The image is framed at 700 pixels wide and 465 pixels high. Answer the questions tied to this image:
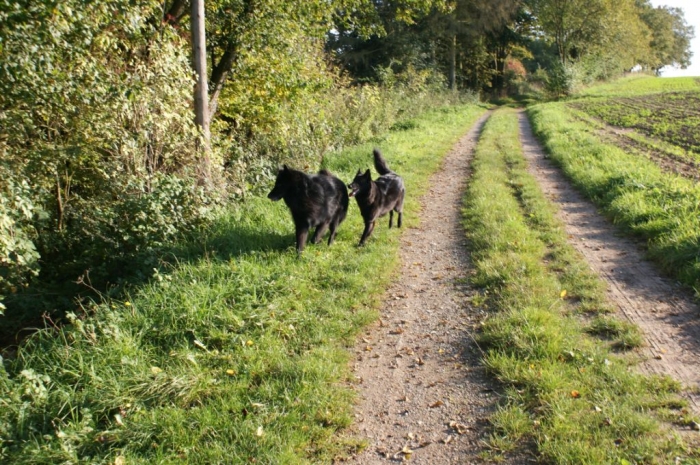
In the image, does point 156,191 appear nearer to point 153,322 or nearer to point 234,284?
point 234,284

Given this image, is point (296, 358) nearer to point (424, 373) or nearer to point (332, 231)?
point (424, 373)

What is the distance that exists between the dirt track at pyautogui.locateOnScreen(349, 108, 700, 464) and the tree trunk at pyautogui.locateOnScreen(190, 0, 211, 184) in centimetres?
381

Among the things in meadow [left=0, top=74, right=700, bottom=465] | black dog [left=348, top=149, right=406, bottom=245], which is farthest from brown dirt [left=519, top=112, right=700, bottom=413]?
black dog [left=348, top=149, right=406, bottom=245]

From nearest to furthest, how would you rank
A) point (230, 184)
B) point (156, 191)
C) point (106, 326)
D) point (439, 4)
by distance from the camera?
point (106, 326) → point (156, 191) → point (230, 184) → point (439, 4)

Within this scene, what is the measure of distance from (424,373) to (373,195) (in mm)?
3463

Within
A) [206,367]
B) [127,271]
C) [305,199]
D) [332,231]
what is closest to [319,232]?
[332,231]

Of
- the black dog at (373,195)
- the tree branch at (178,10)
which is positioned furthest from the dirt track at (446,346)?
the tree branch at (178,10)

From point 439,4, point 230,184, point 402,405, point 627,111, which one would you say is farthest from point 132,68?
point 627,111

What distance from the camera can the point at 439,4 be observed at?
13039mm

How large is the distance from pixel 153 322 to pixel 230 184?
208 inches

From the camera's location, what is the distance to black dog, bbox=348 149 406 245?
706 centimetres

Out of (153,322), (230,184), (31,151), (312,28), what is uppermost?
(312,28)

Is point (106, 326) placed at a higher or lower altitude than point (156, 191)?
lower

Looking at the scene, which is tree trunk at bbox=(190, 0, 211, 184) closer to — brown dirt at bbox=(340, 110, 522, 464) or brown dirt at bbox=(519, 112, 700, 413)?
brown dirt at bbox=(340, 110, 522, 464)
